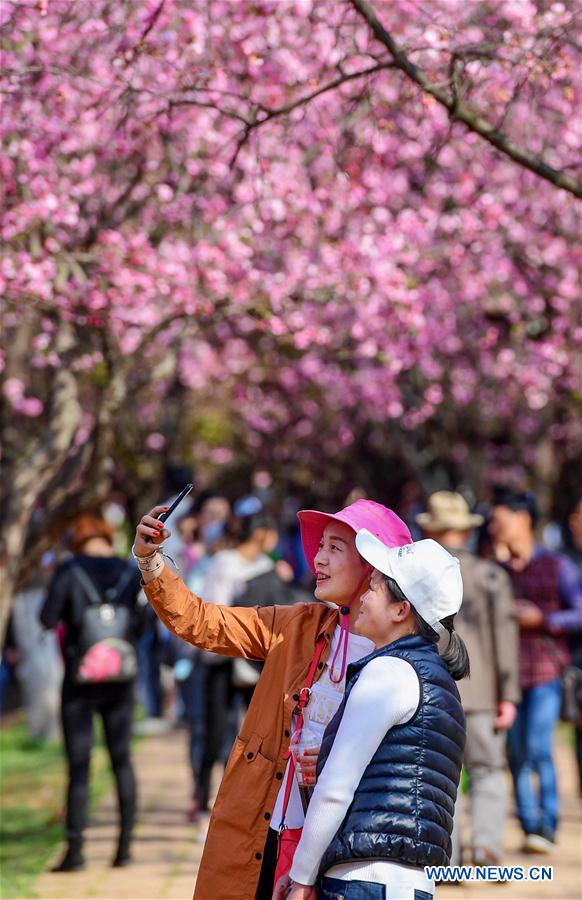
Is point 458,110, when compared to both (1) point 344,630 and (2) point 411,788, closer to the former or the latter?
(1) point 344,630

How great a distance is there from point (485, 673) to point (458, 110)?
3.08 meters

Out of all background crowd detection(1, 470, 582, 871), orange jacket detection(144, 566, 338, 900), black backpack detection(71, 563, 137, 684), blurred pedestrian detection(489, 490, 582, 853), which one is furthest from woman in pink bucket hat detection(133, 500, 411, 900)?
blurred pedestrian detection(489, 490, 582, 853)

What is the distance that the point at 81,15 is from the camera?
7.84 meters

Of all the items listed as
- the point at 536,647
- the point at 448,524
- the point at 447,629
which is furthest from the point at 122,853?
the point at 447,629

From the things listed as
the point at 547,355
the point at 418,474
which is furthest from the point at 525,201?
the point at 418,474

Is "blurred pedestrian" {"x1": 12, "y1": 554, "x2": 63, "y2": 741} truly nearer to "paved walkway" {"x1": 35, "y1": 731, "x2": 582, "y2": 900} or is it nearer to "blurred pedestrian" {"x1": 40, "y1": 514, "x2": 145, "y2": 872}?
"paved walkway" {"x1": 35, "y1": 731, "x2": 582, "y2": 900}

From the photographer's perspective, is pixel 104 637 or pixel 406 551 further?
pixel 104 637

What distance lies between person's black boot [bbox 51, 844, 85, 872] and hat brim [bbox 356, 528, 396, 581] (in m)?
4.49

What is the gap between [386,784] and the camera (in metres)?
3.47

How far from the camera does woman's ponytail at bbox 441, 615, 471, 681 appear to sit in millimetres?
3709

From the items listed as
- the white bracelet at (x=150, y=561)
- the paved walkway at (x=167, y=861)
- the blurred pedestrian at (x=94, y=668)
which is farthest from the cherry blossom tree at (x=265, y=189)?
the white bracelet at (x=150, y=561)

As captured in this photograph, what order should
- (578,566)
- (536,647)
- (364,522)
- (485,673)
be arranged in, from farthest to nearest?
1. (578,566)
2. (536,647)
3. (485,673)
4. (364,522)

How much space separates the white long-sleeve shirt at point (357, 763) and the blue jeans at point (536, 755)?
4.92 metres

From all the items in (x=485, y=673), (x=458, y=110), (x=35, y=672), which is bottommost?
(x=485, y=673)
